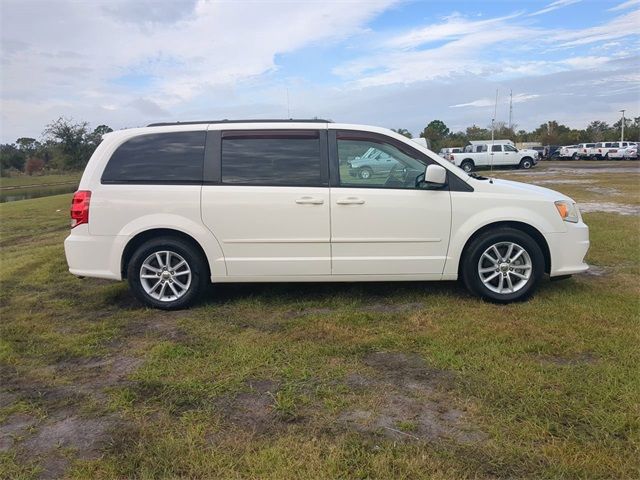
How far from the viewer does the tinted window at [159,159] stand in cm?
514

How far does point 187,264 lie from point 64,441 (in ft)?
7.82

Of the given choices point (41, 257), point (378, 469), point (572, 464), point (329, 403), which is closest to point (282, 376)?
point (329, 403)

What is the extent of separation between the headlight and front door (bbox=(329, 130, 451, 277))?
3.67 ft

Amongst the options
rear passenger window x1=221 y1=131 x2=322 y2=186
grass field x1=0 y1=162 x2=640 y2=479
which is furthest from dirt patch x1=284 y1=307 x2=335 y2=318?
rear passenger window x1=221 y1=131 x2=322 y2=186

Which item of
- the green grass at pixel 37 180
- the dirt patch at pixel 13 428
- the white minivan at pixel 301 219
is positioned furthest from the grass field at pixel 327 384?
the green grass at pixel 37 180

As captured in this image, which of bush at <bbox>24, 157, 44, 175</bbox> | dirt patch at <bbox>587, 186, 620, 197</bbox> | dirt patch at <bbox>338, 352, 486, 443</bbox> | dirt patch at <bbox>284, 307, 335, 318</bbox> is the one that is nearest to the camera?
dirt patch at <bbox>338, 352, 486, 443</bbox>

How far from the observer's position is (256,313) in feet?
16.2

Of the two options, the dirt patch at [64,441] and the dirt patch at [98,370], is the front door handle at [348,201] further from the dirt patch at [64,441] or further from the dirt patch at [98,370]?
the dirt patch at [64,441]

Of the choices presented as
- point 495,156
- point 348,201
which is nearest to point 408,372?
point 348,201

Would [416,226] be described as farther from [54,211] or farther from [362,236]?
[54,211]

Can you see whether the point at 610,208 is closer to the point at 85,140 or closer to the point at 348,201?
the point at 348,201

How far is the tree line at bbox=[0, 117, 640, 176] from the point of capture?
6106 centimetres

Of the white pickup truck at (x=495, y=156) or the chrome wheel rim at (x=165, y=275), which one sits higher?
the white pickup truck at (x=495, y=156)

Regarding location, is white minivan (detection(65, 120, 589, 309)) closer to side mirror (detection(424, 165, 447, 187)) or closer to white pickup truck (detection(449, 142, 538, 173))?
side mirror (detection(424, 165, 447, 187))
